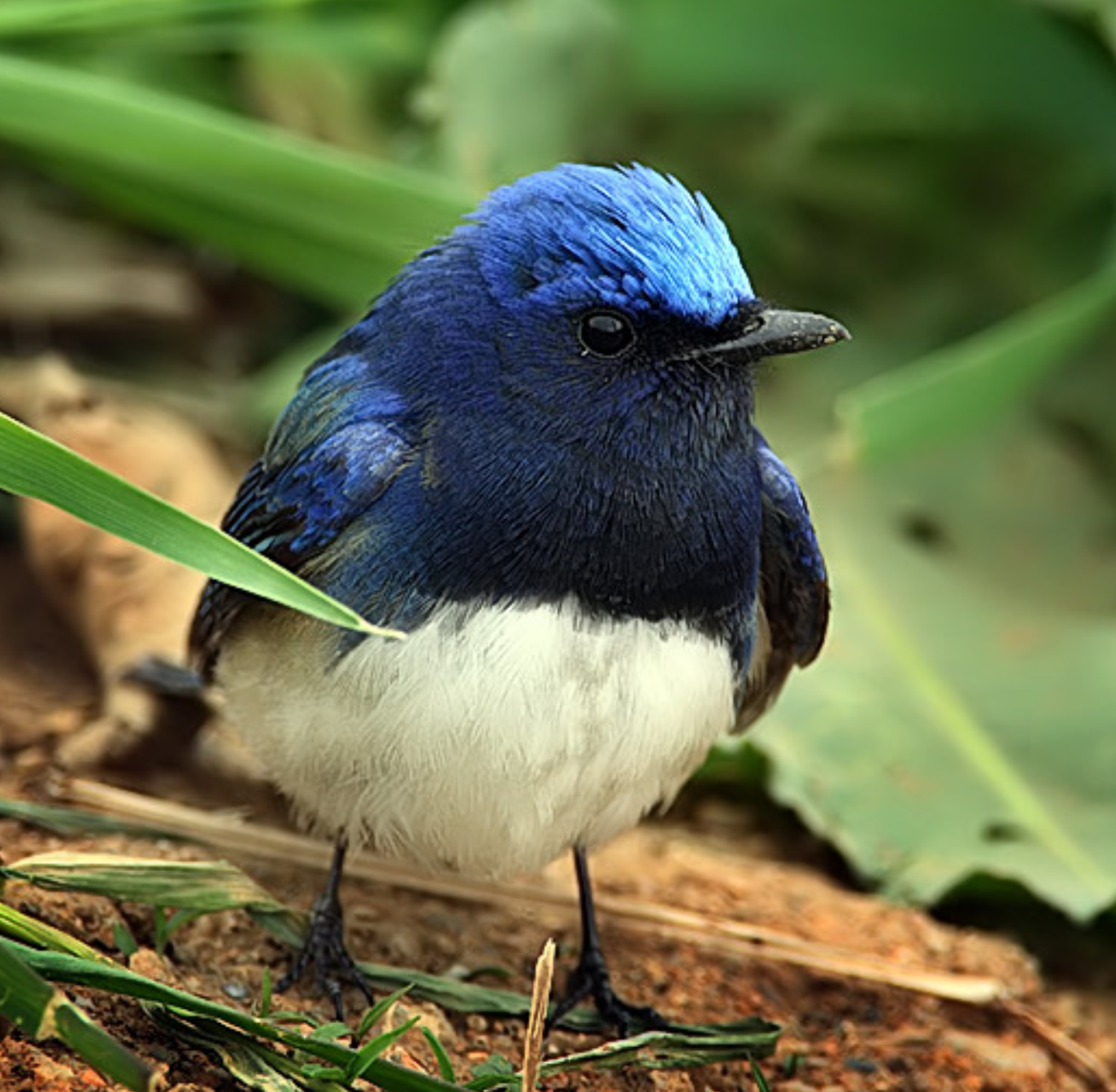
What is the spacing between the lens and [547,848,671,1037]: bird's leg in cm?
328

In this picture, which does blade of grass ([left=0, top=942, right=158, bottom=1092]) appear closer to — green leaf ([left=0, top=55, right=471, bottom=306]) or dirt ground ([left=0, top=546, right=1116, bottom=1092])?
dirt ground ([left=0, top=546, right=1116, bottom=1092])

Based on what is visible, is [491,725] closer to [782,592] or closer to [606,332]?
[606,332]

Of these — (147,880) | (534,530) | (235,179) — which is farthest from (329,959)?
(235,179)

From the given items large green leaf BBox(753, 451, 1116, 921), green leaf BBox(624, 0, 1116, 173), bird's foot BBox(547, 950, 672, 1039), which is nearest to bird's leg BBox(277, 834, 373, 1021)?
bird's foot BBox(547, 950, 672, 1039)

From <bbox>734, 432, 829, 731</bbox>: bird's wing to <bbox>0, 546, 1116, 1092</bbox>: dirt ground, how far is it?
0.48 meters

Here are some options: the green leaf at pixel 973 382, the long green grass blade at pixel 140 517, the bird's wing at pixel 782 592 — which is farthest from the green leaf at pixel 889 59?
the long green grass blade at pixel 140 517

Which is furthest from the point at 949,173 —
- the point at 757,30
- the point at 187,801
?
the point at 187,801

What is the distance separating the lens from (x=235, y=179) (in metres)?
4.82

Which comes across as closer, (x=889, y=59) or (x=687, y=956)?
(x=687, y=956)

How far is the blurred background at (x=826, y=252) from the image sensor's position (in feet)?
14.2

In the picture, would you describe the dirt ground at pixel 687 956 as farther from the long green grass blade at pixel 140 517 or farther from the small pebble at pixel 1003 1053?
the long green grass blade at pixel 140 517

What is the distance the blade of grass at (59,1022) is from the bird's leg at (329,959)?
86cm

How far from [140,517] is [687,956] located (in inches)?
61.4

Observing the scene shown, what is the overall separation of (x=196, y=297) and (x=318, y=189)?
127 centimetres
